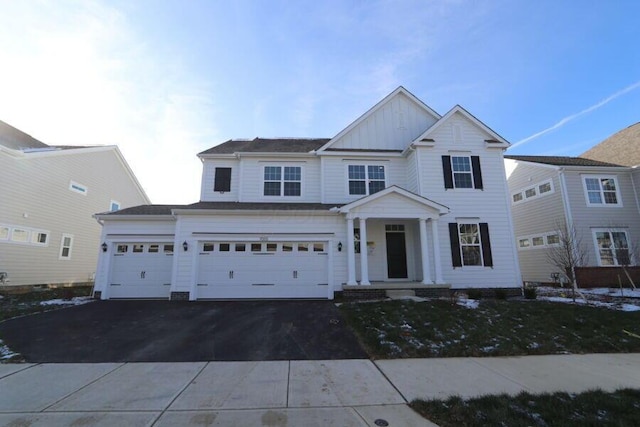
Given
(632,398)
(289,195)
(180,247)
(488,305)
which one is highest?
(289,195)

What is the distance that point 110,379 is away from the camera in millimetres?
4887

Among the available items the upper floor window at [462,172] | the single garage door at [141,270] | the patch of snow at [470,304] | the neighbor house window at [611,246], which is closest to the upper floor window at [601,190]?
the neighbor house window at [611,246]

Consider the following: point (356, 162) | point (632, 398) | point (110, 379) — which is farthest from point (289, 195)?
point (632, 398)

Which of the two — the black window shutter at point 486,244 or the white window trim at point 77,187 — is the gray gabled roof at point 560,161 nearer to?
the black window shutter at point 486,244

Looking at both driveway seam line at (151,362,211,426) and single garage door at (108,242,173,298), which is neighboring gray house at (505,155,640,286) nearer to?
driveway seam line at (151,362,211,426)

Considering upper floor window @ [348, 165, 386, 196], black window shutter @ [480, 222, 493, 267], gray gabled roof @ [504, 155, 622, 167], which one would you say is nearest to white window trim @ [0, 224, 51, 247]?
upper floor window @ [348, 165, 386, 196]

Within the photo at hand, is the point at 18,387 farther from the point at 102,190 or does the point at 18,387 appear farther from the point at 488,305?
the point at 102,190

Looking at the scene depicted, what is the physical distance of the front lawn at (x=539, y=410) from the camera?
3.61 metres

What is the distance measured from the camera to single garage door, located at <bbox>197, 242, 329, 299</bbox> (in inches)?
463

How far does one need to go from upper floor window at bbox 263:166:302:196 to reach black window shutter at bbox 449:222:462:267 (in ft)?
22.9

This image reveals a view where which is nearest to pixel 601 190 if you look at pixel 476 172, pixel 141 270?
pixel 476 172

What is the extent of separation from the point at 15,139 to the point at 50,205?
4263 mm

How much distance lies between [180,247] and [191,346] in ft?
20.0

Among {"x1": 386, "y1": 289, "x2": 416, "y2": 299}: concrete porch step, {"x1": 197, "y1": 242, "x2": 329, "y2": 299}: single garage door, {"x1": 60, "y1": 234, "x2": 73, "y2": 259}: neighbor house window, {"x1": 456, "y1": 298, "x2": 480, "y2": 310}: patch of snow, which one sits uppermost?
{"x1": 60, "y1": 234, "x2": 73, "y2": 259}: neighbor house window
